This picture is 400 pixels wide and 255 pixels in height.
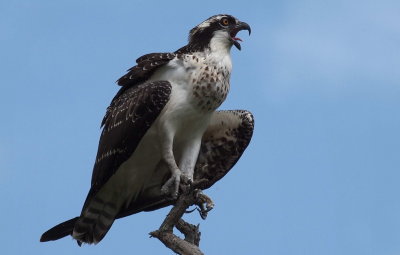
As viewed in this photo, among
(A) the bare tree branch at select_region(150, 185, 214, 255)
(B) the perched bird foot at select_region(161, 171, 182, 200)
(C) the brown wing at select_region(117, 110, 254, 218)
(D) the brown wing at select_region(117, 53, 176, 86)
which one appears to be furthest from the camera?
(C) the brown wing at select_region(117, 110, 254, 218)

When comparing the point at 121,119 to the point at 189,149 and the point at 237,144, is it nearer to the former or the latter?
the point at 189,149

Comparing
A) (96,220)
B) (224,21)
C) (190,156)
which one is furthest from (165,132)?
(224,21)

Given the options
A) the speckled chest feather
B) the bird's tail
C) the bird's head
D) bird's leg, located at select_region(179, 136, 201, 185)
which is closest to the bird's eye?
A: the bird's head

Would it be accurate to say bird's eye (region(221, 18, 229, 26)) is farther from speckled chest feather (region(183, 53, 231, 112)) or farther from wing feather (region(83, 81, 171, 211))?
wing feather (region(83, 81, 171, 211))

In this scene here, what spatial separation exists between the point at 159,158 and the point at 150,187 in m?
0.74

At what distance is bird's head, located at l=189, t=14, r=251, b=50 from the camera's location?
12.3m

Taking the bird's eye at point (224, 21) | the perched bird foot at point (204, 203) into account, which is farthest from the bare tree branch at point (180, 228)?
the bird's eye at point (224, 21)

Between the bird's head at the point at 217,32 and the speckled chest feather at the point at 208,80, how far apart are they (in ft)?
0.88

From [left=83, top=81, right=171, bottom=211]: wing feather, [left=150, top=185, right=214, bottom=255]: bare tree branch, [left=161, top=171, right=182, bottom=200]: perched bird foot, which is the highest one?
[left=83, top=81, right=171, bottom=211]: wing feather

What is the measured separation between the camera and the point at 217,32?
12.4m

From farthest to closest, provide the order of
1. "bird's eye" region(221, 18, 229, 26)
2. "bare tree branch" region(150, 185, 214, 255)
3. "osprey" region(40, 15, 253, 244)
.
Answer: "bird's eye" region(221, 18, 229, 26) < "osprey" region(40, 15, 253, 244) < "bare tree branch" region(150, 185, 214, 255)

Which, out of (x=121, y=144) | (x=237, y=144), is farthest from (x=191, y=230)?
(x=237, y=144)

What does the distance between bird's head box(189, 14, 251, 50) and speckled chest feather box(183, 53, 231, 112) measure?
0.88 ft

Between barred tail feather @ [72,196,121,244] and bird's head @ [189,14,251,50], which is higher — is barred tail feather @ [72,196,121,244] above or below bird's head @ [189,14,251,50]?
below
